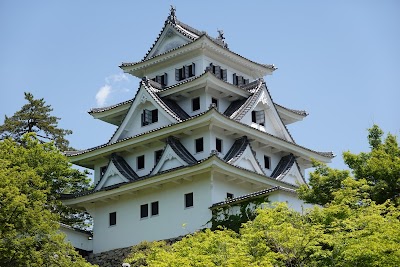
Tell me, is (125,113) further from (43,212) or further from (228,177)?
(43,212)

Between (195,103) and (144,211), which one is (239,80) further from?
(144,211)

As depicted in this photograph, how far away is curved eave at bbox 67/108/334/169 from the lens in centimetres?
3481

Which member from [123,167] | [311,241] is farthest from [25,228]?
[311,241]

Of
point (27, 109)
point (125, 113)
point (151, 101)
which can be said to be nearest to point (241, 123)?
point (151, 101)

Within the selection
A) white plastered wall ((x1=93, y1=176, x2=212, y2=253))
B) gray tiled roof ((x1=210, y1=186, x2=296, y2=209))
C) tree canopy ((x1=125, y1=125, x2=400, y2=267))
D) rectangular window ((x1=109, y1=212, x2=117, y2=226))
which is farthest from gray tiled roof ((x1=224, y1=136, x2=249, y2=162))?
tree canopy ((x1=125, y1=125, x2=400, y2=267))

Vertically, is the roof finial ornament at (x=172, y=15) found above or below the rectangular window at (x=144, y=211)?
above

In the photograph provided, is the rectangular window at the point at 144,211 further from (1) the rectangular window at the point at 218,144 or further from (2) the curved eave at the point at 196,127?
(1) the rectangular window at the point at 218,144

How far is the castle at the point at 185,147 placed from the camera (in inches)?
1344

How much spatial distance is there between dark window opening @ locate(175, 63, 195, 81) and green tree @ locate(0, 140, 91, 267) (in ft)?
45.0

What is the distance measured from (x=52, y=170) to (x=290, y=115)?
15.2 meters

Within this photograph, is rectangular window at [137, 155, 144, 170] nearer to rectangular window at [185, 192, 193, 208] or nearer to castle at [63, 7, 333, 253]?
castle at [63, 7, 333, 253]

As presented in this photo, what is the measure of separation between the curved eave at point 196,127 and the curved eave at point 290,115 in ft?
10.6

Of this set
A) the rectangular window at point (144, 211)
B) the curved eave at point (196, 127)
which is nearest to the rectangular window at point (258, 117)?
the curved eave at point (196, 127)

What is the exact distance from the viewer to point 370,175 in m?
27.4
